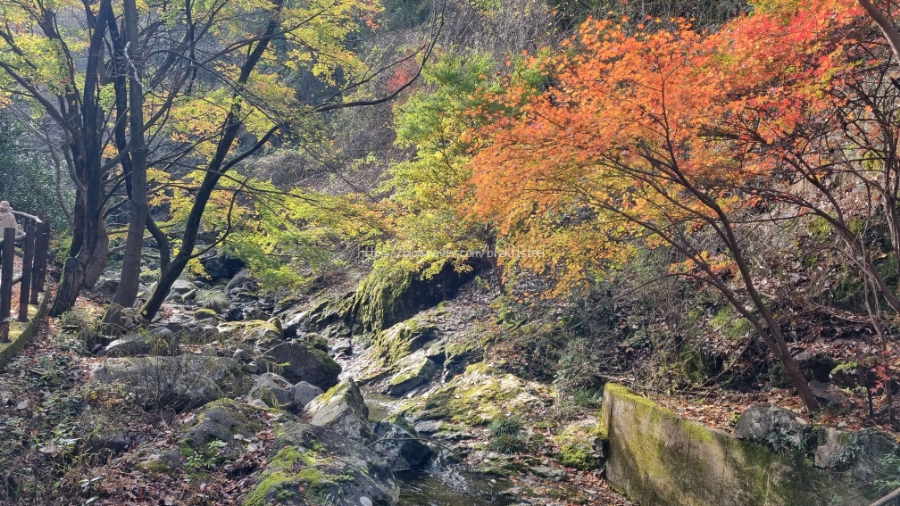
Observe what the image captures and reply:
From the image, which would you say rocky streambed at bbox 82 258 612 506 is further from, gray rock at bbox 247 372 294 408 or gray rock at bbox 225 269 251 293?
gray rock at bbox 225 269 251 293

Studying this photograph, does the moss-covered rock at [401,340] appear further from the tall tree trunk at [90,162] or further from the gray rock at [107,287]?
the gray rock at [107,287]

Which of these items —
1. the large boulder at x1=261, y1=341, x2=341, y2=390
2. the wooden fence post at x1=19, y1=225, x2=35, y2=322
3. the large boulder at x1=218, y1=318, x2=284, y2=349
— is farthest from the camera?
the large boulder at x1=218, y1=318, x2=284, y2=349

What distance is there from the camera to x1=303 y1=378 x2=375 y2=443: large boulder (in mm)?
7875

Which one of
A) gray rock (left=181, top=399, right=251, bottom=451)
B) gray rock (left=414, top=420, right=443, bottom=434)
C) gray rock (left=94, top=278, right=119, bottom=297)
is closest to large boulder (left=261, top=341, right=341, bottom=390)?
gray rock (left=414, top=420, right=443, bottom=434)

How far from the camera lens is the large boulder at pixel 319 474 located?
492 cm

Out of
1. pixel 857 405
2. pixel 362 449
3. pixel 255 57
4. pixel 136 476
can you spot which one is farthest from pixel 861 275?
pixel 255 57

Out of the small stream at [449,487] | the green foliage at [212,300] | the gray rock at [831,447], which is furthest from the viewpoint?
the green foliage at [212,300]

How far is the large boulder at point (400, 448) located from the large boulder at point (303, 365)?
3.31 metres

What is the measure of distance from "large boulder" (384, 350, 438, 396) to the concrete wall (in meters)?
4.95

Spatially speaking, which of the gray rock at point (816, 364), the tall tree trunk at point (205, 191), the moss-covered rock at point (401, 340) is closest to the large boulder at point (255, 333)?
the tall tree trunk at point (205, 191)

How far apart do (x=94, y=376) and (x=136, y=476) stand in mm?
2557

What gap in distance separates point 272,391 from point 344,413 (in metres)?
1.36

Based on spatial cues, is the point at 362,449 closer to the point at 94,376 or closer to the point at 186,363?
the point at 186,363

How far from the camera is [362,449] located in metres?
6.57
